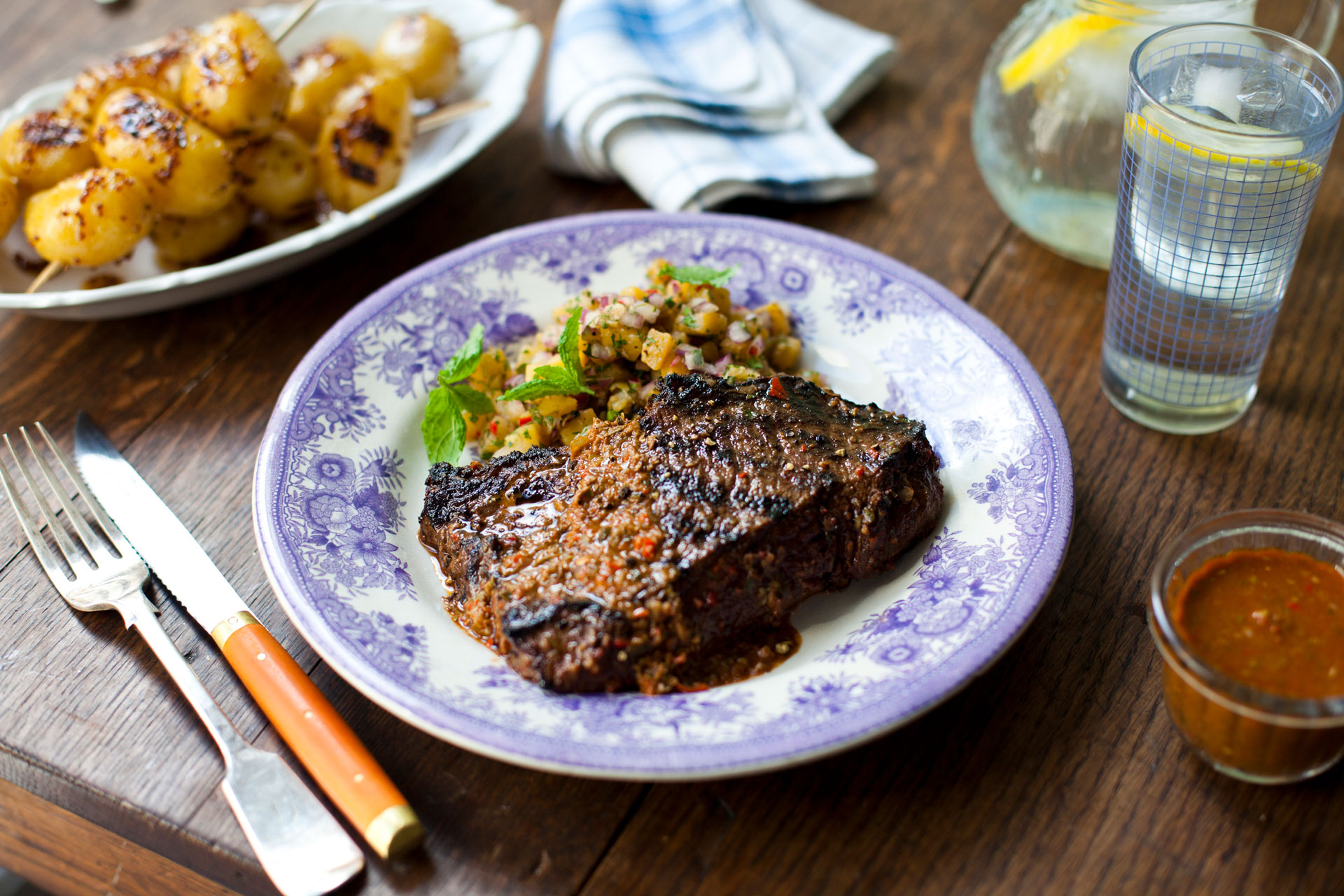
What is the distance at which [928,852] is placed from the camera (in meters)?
1.95

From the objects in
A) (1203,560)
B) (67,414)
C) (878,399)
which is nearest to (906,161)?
(878,399)

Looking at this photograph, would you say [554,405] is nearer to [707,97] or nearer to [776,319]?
[776,319]

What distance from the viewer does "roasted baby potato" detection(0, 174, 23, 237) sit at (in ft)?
10.0

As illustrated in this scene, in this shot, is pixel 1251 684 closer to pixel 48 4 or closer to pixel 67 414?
pixel 67 414

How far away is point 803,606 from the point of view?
2.31 metres

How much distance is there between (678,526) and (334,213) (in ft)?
6.47

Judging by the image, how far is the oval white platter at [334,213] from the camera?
2992 millimetres

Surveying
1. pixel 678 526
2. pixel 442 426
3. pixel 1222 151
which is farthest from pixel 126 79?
pixel 1222 151

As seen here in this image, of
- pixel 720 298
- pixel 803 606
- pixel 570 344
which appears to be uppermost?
pixel 570 344

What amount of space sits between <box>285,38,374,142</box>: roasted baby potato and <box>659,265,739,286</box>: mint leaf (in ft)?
4.81

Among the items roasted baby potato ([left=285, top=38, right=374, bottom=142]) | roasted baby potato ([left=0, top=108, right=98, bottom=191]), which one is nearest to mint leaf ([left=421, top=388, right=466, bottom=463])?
roasted baby potato ([left=285, top=38, right=374, bottom=142])

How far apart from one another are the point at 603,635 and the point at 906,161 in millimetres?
2520

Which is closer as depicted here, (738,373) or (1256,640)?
(1256,640)

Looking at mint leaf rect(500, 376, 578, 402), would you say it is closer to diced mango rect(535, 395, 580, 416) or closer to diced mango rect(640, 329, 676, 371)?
diced mango rect(535, 395, 580, 416)
